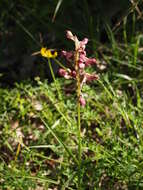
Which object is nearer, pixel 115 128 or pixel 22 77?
pixel 115 128

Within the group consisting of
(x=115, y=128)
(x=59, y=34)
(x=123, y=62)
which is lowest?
(x=115, y=128)

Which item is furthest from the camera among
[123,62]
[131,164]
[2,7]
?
[2,7]

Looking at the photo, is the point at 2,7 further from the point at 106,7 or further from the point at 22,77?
the point at 106,7

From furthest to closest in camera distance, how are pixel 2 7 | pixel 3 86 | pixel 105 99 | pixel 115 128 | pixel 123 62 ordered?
pixel 2 7 → pixel 3 86 → pixel 123 62 → pixel 105 99 → pixel 115 128

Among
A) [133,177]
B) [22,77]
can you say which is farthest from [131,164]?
[22,77]

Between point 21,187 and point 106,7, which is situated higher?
point 106,7

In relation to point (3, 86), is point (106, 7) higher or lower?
higher

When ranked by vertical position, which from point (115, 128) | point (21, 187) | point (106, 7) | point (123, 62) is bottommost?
point (21, 187)

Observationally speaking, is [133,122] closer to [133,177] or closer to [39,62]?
[133,177]

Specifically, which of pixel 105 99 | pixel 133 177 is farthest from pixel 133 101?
pixel 133 177
